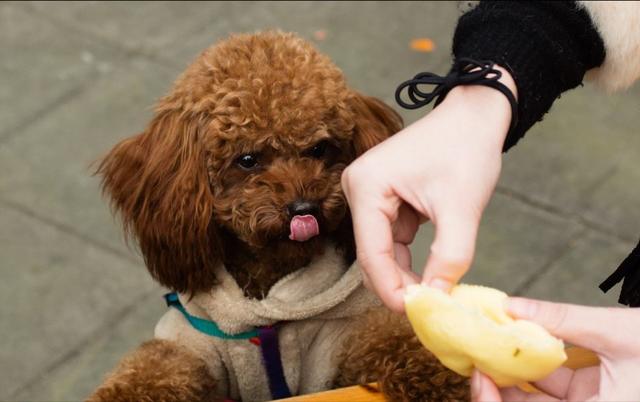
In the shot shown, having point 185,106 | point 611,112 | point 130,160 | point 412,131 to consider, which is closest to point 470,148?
point 412,131

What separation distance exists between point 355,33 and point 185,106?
2659 mm

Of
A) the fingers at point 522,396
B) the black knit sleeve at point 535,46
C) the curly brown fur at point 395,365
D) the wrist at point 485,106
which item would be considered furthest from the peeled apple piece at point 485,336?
the curly brown fur at point 395,365

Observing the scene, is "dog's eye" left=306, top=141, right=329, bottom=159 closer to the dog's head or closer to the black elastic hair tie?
the dog's head

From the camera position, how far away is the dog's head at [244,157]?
240 centimetres

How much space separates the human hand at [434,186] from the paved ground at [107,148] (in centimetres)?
201

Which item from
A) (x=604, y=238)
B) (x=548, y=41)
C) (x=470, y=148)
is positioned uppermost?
(x=548, y=41)

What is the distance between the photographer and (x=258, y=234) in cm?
241

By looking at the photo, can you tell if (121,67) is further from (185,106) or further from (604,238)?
(185,106)

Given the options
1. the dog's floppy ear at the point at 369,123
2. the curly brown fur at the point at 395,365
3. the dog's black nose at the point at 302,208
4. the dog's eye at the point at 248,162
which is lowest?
the curly brown fur at the point at 395,365

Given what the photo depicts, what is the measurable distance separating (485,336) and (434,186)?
0.83ft

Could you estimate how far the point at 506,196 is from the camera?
4.30m

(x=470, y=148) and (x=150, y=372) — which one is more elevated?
(x=470, y=148)

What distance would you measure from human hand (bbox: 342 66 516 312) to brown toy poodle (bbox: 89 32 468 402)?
19.0 inches

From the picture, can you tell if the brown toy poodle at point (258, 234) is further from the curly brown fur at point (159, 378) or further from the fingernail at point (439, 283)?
the fingernail at point (439, 283)
